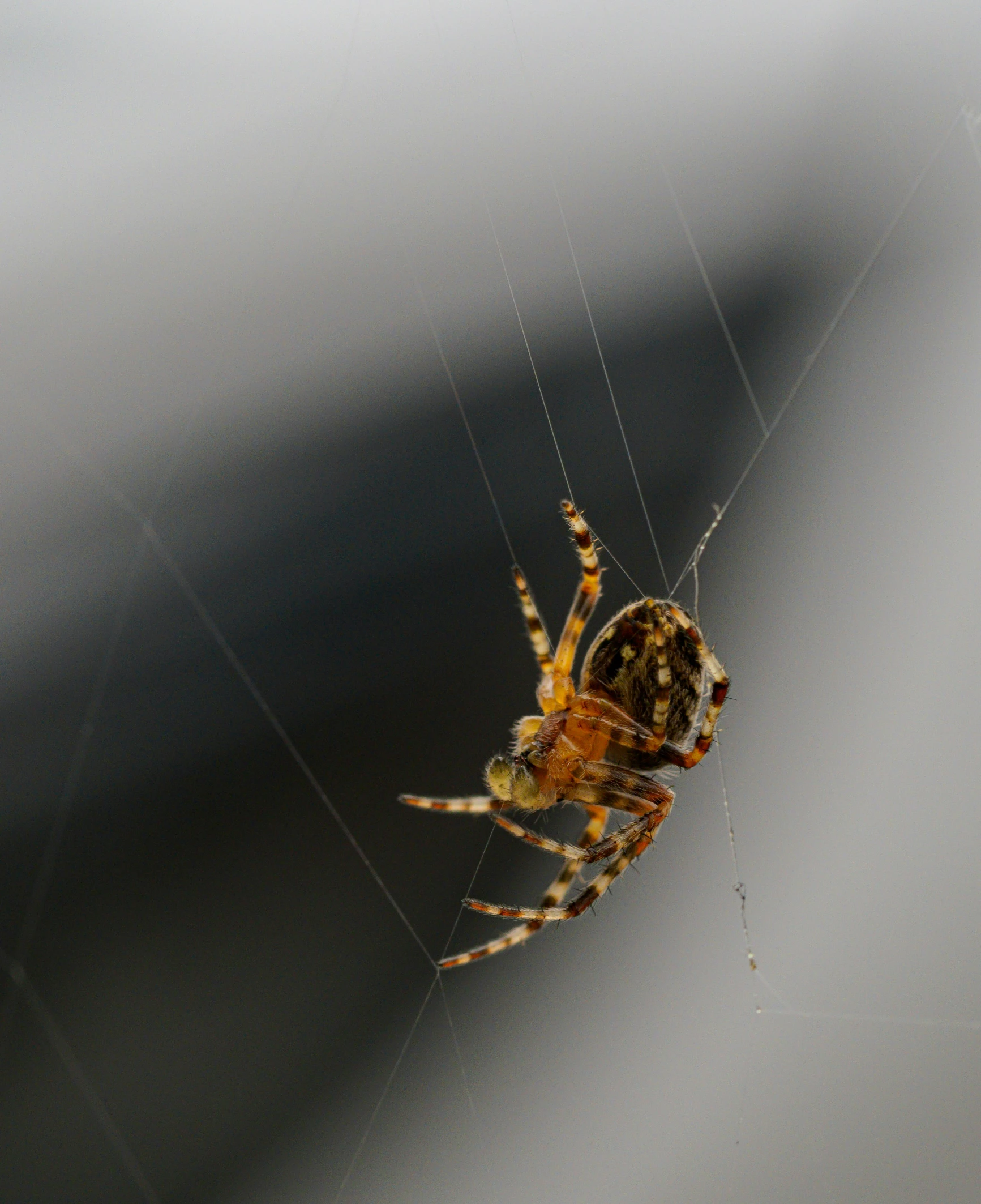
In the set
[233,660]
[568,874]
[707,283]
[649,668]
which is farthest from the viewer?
[707,283]

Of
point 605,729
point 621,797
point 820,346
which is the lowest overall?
point 820,346

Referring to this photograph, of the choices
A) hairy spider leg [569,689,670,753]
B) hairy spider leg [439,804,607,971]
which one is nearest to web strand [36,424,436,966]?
hairy spider leg [439,804,607,971]

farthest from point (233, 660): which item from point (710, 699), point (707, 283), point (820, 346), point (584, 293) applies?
point (820, 346)

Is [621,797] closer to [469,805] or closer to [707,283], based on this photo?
[469,805]

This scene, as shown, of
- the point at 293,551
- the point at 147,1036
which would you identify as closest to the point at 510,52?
the point at 293,551

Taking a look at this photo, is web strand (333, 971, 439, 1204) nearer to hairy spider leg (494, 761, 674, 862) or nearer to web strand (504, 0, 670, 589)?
hairy spider leg (494, 761, 674, 862)

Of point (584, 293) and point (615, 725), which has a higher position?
point (584, 293)

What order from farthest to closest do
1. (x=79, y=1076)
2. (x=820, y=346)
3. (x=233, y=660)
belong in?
(x=820, y=346) → (x=233, y=660) → (x=79, y=1076)

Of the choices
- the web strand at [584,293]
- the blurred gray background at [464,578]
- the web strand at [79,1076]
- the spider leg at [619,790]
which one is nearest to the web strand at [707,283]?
the blurred gray background at [464,578]

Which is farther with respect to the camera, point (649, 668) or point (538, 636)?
point (538, 636)
